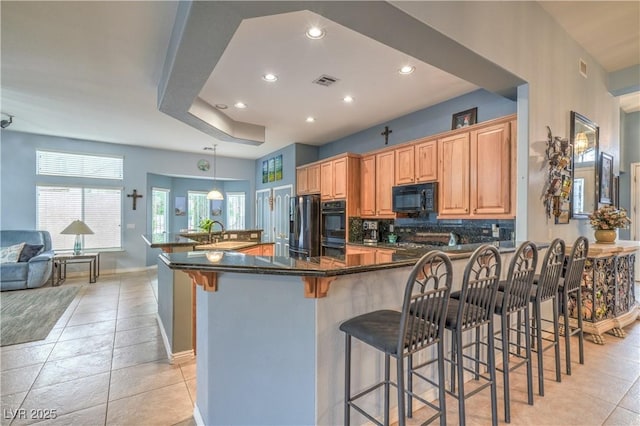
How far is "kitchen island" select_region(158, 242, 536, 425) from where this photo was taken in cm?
154

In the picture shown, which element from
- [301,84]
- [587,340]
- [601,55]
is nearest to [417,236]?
[587,340]

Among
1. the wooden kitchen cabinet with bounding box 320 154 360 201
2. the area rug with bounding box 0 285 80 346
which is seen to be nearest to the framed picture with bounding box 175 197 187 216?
the area rug with bounding box 0 285 80 346

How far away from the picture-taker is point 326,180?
5.46 meters

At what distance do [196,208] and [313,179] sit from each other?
4.68 meters

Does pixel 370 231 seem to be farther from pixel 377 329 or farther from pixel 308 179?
pixel 377 329

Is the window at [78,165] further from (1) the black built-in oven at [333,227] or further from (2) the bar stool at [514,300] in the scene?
(2) the bar stool at [514,300]

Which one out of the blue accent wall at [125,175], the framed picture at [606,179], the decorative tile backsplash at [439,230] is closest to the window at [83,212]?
the blue accent wall at [125,175]

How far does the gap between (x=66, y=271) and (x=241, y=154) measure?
4.38m

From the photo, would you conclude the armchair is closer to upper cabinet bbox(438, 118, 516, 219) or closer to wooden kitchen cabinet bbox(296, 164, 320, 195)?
wooden kitchen cabinet bbox(296, 164, 320, 195)

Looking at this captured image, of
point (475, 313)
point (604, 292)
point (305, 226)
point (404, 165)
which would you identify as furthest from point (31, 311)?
point (604, 292)

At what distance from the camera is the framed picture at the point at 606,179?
12.6 ft

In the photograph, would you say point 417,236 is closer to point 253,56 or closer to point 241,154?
point 253,56

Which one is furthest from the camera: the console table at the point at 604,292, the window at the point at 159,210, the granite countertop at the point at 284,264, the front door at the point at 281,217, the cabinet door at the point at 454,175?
the window at the point at 159,210

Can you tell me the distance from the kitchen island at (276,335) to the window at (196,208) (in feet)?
25.0
